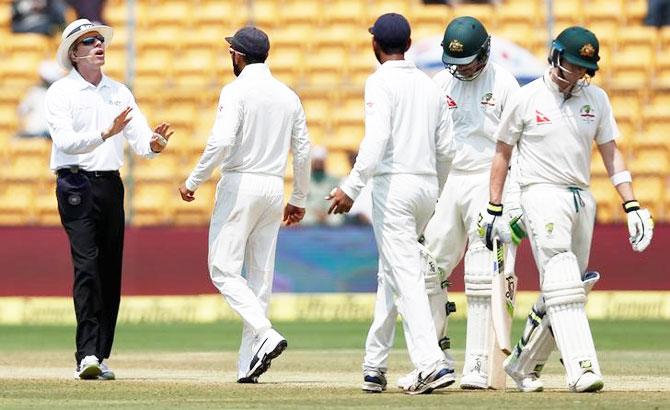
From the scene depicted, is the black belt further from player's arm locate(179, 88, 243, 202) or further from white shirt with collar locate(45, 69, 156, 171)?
player's arm locate(179, 88, 243, 202)

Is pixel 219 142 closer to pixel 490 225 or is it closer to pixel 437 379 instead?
pixel 490 225

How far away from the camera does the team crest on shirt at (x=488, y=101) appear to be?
9.53m

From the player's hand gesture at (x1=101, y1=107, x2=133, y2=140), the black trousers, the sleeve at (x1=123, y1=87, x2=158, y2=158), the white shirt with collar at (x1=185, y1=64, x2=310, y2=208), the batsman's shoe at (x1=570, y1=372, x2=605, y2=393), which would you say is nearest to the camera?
the batsman's shoe at (x1=570, y1=372, x2=605, y2=393)

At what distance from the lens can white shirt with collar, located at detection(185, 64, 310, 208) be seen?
9.56 meters

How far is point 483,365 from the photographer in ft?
30.6

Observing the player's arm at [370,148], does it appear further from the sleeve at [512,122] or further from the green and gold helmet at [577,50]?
the green and gold helmet at [577,50]

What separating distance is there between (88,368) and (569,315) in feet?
9.87

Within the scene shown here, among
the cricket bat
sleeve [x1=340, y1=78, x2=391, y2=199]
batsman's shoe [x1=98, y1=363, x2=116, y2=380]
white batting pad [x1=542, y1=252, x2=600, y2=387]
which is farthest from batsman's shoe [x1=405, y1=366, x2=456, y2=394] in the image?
batsman's shoe [x1=98, y1=363, x2=116, y2=380]

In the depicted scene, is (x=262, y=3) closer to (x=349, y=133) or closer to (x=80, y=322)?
(x=349, y=133)

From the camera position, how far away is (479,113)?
9562 millimetres

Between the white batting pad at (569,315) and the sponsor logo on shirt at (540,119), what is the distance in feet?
2.33

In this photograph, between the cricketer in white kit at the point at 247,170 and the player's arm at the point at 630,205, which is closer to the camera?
the player's arm at the point at 630,205

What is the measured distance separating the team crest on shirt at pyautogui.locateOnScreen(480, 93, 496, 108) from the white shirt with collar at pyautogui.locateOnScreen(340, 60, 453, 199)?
→ 59 cm

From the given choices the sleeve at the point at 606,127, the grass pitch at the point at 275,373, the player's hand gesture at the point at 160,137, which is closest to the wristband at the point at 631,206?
the sleeve at the point at 606,127
